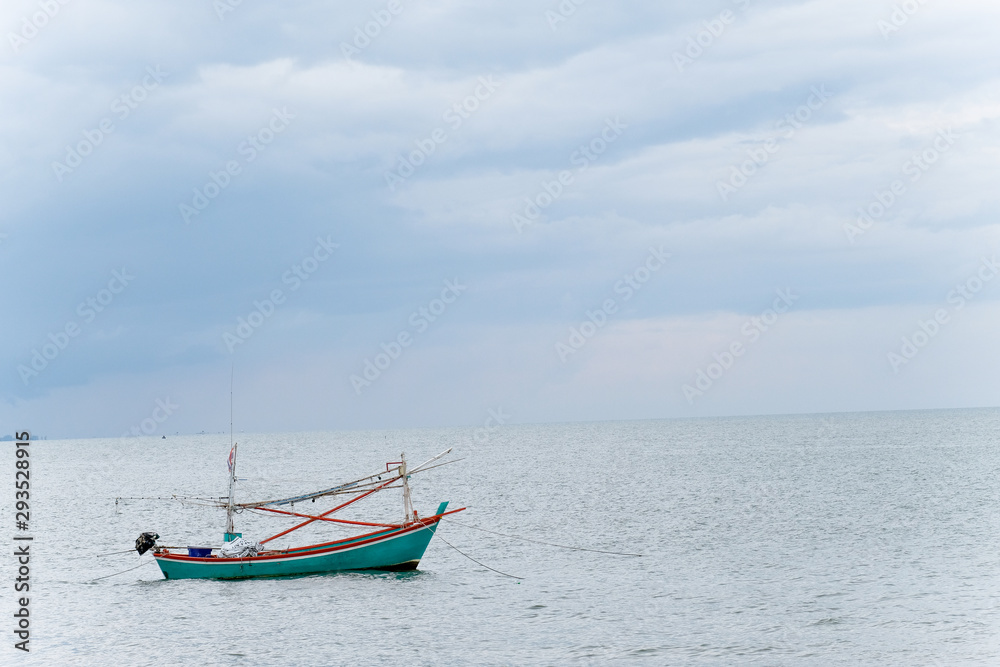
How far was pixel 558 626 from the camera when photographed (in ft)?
95.2

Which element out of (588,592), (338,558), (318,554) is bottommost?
(588,592)

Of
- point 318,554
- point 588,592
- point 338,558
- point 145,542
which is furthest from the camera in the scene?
point 145,542

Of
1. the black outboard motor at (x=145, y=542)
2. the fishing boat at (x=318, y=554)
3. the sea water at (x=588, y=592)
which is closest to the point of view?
the sea water at (x=588, y=592)

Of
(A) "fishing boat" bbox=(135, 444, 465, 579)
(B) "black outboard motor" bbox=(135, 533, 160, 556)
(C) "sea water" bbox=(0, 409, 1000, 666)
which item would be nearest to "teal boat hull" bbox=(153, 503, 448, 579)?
(A) "fishing boat" bbox=(135, 444, 465, 579)

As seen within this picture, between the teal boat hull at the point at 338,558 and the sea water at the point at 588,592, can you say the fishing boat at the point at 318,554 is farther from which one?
the sea water at the point at 588,592

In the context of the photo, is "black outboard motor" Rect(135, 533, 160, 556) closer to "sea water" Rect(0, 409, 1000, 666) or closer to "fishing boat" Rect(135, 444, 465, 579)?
"fishing boat" Rect(135, 444, 465, 579)

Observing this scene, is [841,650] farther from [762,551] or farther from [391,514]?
[391,514]

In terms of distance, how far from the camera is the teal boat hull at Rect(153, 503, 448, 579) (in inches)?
1476

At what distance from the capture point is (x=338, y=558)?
37.8 m

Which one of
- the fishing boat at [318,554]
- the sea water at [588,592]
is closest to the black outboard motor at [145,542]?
the fishing boat at [318,554]

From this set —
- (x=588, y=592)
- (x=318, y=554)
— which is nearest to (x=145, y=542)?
(x=318, y=554)

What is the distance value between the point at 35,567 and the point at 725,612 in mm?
32328

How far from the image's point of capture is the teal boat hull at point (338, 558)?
37.5 meters

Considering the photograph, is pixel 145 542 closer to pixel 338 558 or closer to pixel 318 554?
pixel 318 554
